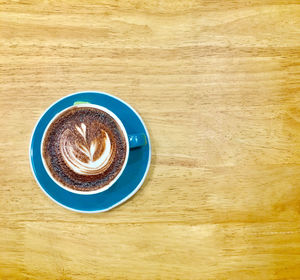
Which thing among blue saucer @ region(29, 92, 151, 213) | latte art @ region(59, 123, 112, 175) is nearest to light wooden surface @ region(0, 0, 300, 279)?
blue saucer @ region(29, 92, 151, 213)

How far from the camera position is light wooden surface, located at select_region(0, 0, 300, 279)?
95 cm

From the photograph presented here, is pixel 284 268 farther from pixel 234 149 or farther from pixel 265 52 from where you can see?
pixel 265 52

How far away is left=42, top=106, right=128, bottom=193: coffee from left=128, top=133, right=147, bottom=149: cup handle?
0.02 meters

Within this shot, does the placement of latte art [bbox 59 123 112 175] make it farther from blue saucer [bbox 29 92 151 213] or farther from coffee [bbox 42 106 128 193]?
blue saucer [bbox 29 92 151 213]

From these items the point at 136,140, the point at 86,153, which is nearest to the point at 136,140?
the point at 136,140

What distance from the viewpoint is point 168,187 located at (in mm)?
956

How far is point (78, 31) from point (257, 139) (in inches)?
21.9

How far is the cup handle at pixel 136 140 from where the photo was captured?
2.82 ft

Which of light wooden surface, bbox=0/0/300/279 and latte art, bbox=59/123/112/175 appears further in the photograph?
light wooden surface, bbox=0/0/300/279

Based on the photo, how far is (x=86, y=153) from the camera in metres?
0.82

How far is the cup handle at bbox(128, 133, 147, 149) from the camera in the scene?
86cm

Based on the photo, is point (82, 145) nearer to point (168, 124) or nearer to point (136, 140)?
point (136, 140)

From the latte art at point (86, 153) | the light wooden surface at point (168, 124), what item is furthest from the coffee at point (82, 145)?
the light wooden surface at point (168, 124)

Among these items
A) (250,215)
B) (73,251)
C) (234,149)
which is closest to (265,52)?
(234,149)
